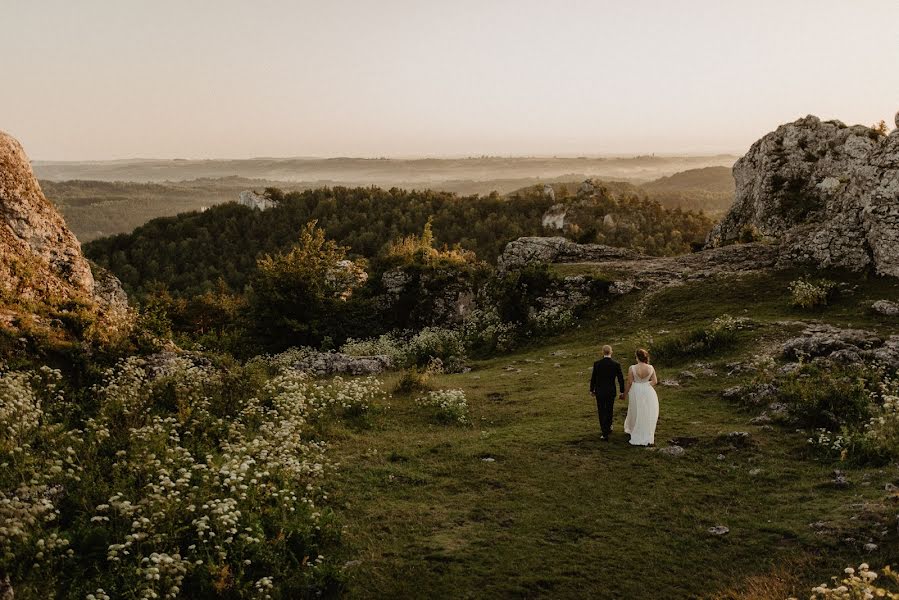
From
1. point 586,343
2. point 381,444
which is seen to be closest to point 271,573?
point 381,444

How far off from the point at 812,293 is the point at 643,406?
11.6m

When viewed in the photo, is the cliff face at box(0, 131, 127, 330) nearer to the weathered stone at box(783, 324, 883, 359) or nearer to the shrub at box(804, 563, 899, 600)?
the shrub at box(804, 563, 899, 600)

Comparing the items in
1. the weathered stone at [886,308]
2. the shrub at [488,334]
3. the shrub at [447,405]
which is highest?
the weathered stone at [886,308]

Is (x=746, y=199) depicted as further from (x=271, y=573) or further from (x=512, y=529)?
(x=271, y=573)

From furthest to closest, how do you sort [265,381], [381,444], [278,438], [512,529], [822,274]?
1. [822,274]
2. [265,381]
3. [381,444]
4. [278,438]
5. [512,529]

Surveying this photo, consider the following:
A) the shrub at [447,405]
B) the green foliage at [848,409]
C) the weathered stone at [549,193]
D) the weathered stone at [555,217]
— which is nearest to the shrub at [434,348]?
the shrub at [447,405]

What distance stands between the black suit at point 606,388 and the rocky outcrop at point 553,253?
63.3ft

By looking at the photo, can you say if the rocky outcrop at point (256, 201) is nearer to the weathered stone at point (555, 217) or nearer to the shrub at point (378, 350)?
the weathered stone at point (555, 217)

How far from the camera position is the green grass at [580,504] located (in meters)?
7.62

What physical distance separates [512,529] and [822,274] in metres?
19.3

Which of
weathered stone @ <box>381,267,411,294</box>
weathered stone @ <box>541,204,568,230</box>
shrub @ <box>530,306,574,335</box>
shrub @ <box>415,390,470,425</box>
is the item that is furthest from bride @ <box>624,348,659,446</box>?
weathered stone @ <box>541,204,568,230</box>

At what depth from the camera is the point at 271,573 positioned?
24.7ft

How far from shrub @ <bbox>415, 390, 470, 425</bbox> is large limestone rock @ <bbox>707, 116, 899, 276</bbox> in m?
16.5

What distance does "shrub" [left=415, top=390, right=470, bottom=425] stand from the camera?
14.3 metres
